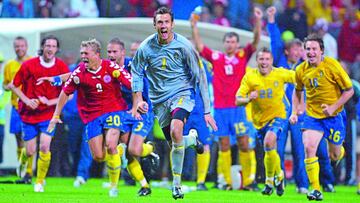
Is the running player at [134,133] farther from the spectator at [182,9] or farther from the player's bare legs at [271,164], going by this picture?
the spectator at [182,9]

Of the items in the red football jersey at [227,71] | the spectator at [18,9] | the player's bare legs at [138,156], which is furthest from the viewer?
the spectator at [18,9]

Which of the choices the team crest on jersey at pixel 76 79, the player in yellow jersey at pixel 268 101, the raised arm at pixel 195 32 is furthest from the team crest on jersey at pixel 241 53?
the team crest on jersey at pixel 76 79

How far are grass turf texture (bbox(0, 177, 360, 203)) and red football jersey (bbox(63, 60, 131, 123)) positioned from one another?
120 centimetres

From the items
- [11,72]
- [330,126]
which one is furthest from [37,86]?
[330,126]

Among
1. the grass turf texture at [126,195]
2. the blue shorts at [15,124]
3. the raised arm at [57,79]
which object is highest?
the raised arm at [57,79]

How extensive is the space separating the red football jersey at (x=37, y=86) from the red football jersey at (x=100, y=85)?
2109mm

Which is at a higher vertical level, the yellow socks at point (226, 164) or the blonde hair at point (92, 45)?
the blonde hair at point (92, 45)

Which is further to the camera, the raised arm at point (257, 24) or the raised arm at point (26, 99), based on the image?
the raised arm at point (257, 24)

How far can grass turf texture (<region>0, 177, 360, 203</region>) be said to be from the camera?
13.8 meters

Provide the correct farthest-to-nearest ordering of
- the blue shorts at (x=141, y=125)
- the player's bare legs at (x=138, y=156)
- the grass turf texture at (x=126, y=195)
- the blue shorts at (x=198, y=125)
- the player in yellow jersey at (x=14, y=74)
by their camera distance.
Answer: the player in yellow jersey at (x=14, y=74) → the blue shorts at (x=198, y=125) → the blue shorts at (x=141, y=125) → the player's bare legs at (x=138, y=156) → the grass turf texture at (x=126, y=195)

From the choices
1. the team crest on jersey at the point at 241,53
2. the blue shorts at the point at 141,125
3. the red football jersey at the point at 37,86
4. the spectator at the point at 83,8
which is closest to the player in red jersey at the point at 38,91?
the red football jersey at the point at 37,86

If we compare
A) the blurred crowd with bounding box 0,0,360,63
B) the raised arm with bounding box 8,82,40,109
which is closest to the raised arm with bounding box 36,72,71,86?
the raised arm with bounding box 8,82,40,109

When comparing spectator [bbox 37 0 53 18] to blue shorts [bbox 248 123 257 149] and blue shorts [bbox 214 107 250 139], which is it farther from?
blue shorts [bbox 214 107 250 139]

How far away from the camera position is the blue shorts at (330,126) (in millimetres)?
14625
